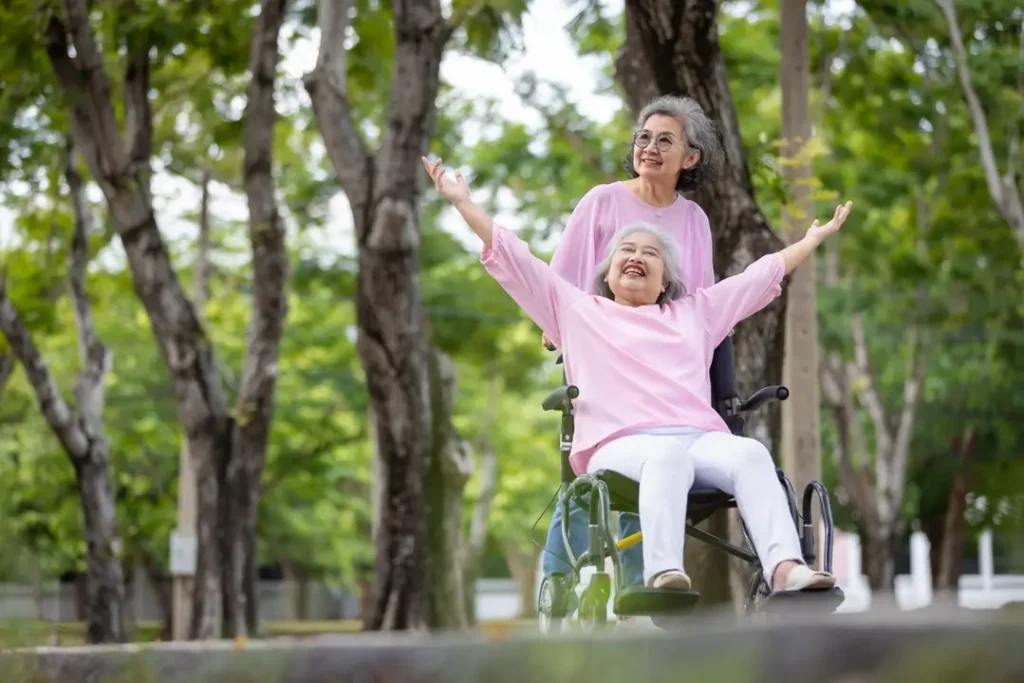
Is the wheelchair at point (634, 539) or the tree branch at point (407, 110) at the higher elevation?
the tree branch at point (407, 110)

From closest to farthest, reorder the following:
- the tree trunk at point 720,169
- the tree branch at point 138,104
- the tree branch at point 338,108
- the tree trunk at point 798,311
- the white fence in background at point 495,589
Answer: the tree trunk at point 720,169, the tree trunk at point 798,311, the tree branch at point 338,108, the tree branch at point 138,104, the white fence in background at point 495,589

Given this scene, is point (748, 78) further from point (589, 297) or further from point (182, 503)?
point (589, 297)

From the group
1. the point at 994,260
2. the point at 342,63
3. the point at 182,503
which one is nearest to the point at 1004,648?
the point at 342,63

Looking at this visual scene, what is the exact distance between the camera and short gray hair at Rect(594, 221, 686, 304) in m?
5.12

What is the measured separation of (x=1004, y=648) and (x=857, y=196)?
62.6ft

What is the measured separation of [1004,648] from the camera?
1.27m

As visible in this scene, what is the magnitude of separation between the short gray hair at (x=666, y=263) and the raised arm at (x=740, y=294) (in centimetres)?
9

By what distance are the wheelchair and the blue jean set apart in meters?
0.03

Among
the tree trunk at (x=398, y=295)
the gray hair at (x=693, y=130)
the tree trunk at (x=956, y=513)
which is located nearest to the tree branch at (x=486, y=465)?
the tree trunk at (x=956, y=513)

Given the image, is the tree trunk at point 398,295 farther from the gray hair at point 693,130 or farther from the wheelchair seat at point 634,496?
the wheelchair seat at point 634,496

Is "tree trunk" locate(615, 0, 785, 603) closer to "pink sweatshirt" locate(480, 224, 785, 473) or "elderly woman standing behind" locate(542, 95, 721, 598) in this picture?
"elderly woman standing behind" locate(542, 95, 721, 598)

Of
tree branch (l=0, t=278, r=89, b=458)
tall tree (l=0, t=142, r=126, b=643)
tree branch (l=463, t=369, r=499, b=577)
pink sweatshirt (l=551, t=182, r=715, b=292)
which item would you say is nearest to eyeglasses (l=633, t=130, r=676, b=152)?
pink sweatshirt (l=551, t=182, r=715, b=292)

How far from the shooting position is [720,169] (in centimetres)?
805

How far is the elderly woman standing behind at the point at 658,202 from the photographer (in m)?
5.55
